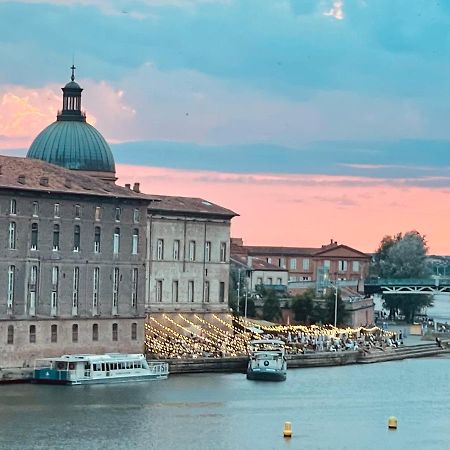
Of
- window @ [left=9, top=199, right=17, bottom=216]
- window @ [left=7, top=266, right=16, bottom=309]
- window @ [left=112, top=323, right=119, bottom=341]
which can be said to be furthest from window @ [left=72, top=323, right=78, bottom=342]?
window @ [left=9, top=199, right=17, bottom=216]

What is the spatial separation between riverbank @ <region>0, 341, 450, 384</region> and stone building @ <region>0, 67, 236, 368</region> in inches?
66.2

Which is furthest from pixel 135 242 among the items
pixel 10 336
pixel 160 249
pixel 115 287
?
pixel 10 336

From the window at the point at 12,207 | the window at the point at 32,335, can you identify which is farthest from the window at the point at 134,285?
the window at the point at 12,207

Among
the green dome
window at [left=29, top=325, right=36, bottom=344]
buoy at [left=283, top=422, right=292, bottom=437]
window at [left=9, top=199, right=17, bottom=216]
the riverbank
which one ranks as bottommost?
buoy at [left=283, top=422, right=292, bottom=437]

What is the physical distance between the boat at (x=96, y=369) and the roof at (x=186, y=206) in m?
17.5

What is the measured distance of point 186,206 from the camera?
429ft

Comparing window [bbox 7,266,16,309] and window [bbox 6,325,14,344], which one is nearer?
window [bbox 6,325,14,344]

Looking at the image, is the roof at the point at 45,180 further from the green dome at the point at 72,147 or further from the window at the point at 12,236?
the green dome at the point at 72,147

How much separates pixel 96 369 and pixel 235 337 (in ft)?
85.7

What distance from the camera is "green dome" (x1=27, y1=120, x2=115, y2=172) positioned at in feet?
428

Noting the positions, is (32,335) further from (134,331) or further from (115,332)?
(134,331)

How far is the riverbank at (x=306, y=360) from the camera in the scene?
104m

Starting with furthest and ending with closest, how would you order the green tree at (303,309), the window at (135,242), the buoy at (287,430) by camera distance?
the green tree at (303,309) → the window at (135,242) → the buoy at (287,430)

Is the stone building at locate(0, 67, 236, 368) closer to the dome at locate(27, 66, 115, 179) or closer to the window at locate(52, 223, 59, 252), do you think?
the window at locate(52, 223, 59, 252)
